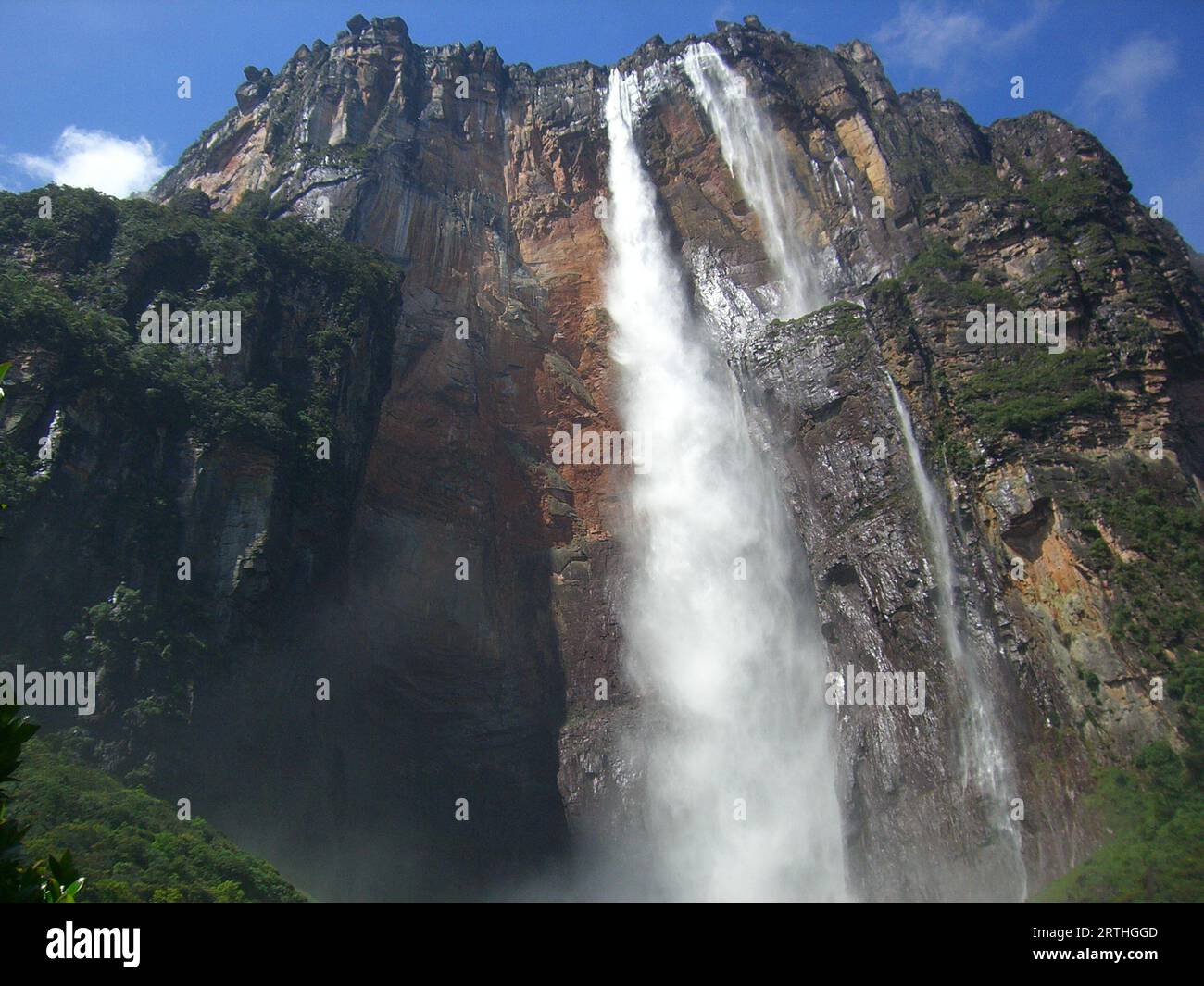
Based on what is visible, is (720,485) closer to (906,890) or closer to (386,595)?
(386,595)

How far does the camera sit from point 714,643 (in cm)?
2919

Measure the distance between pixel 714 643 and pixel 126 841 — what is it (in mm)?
18623

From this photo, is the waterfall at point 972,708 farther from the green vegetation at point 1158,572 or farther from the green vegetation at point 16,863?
the green vegetation at point 16,863

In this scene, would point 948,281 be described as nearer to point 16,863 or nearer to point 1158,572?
point 1158,572

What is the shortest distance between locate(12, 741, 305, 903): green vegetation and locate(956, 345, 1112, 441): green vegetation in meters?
22.2

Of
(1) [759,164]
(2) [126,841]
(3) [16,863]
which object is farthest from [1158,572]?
(1) [759,164]

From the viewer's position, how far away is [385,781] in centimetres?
2509

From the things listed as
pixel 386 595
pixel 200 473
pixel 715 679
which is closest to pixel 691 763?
pixel 715 679

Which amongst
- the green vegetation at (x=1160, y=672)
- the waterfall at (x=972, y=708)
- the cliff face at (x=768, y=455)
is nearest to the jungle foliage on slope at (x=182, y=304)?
the cliff face at (x=768, y=455)

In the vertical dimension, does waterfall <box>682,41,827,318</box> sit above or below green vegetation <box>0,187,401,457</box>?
above

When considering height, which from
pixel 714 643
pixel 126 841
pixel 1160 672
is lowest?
pixel 126 841

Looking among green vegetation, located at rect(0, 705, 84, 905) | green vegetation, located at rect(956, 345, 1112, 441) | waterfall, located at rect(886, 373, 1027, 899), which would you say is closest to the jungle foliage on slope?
waterfall, located at rect(886, 373, 1027, 899)

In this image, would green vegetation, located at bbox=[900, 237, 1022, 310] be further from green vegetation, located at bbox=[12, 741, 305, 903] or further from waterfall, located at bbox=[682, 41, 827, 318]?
green vegetation, located at bbox=[12, 741, 305, 903]

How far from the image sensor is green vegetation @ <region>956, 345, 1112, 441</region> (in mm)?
24109
